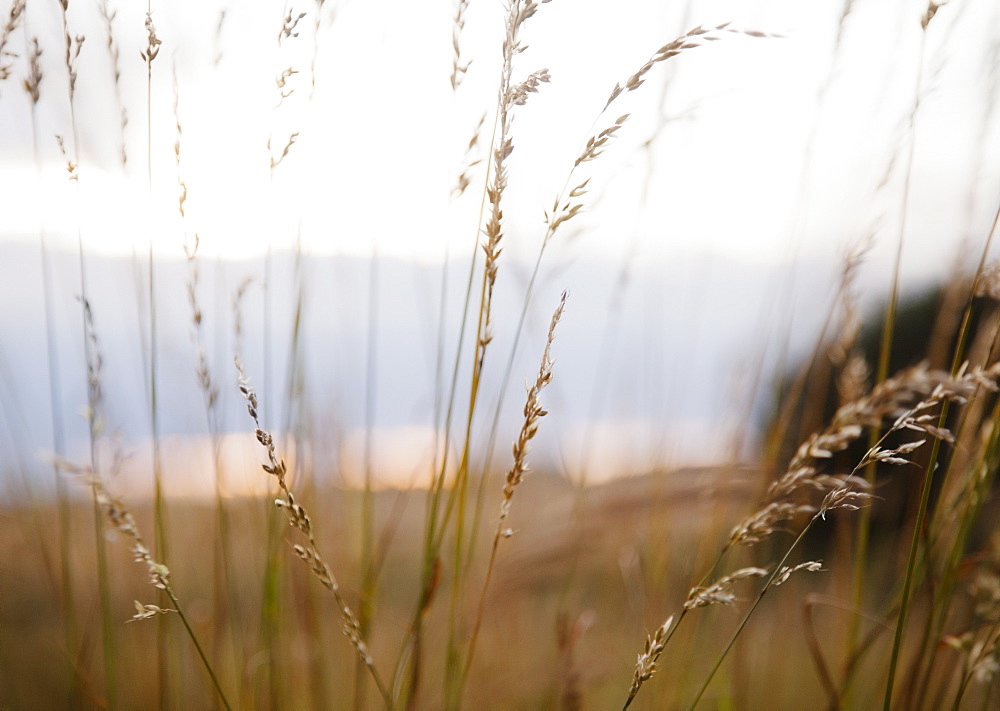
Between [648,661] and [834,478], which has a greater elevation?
[834,478]

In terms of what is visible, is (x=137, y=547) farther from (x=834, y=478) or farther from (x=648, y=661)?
(x=834, y=478)

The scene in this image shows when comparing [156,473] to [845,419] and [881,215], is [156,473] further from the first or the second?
[881,215]

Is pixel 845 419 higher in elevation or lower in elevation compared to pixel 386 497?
higher

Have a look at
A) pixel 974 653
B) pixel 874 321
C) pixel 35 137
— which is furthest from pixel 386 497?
pixel 874 321

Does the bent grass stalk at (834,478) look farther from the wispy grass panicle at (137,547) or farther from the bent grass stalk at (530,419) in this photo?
the wispy grass panicle at (137,547)

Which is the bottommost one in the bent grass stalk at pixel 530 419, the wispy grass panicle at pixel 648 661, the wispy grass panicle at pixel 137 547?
the wispy grass panicle at pixel 648 661

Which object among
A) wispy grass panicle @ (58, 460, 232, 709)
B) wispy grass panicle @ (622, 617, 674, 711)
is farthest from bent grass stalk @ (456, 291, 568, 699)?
wispy grass panicle @ (58, 460, 232, 709)

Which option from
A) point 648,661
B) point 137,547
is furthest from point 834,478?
point 137,547

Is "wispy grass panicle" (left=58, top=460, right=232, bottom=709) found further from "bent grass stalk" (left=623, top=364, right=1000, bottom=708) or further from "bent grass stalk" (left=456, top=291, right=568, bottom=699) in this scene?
"bent grass stalk" (left=623, top=364, right=1000, bottom=708)

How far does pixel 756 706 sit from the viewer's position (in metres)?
1.78

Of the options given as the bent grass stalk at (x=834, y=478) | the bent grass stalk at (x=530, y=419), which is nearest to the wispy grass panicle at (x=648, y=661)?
the bent grass stalk at (x=834, y=478)

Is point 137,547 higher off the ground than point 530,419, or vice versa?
point 530,419

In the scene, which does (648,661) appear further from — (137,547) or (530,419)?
(137,547)

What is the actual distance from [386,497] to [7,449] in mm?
1262
